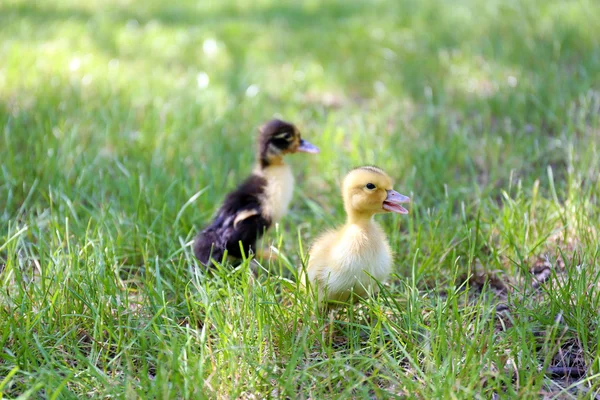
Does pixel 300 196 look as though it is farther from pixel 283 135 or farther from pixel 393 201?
pixel 393 201

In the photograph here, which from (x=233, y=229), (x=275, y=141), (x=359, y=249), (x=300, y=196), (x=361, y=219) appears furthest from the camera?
(x=300, y=196)

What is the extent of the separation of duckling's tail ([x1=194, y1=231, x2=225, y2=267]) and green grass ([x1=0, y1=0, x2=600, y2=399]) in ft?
0.46

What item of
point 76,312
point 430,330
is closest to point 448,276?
point 430,330

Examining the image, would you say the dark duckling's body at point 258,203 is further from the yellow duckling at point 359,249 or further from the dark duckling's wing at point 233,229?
the yellow duckling at point 359,249

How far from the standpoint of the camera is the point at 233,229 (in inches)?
147

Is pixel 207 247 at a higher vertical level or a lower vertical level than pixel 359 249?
lower

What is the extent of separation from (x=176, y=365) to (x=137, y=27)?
7.56 meters

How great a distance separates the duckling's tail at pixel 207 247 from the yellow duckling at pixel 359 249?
2.32 ft

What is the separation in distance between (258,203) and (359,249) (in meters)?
0.99

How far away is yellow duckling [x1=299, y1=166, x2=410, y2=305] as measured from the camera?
3.08 metres

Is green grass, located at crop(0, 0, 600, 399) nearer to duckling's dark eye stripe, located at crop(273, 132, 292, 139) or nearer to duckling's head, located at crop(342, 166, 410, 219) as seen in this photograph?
duckling's head, located at crop(342, 166, 410, 219)

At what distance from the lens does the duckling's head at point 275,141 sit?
414 centimetres

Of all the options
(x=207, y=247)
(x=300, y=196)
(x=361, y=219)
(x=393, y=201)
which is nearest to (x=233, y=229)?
(x=207, y=247)

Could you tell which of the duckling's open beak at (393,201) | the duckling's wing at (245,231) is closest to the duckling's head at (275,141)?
the duckling's wing at (245,231)
